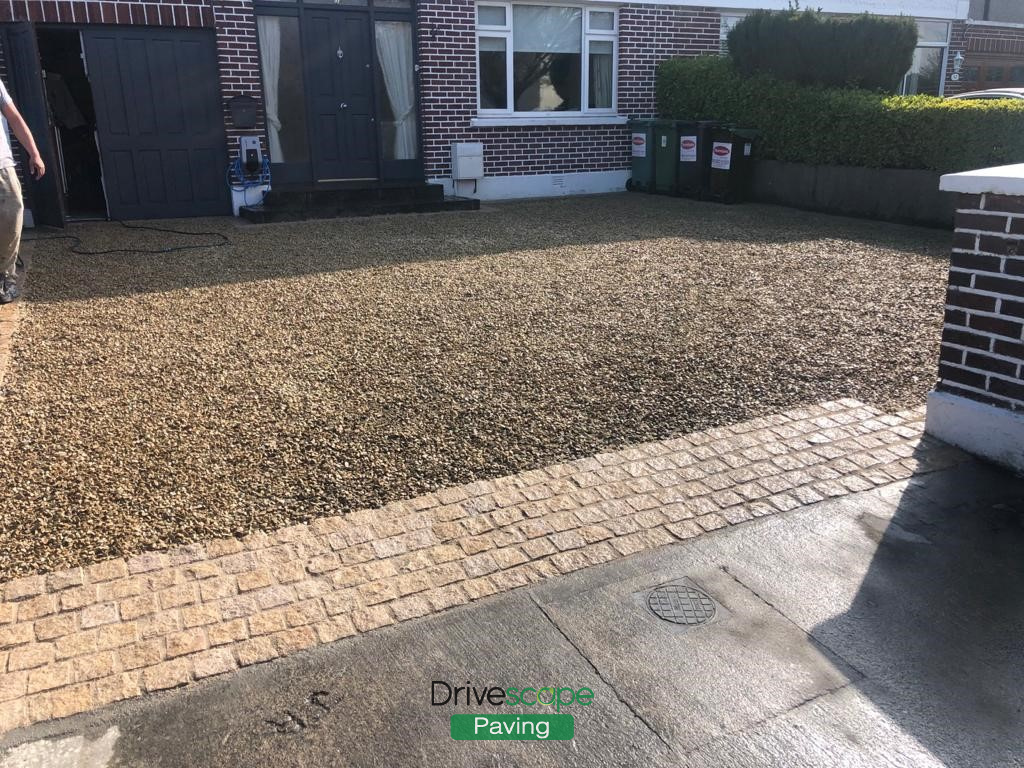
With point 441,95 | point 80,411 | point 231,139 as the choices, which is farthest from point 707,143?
point 80,411

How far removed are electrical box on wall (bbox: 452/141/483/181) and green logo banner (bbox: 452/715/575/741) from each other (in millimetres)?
11293

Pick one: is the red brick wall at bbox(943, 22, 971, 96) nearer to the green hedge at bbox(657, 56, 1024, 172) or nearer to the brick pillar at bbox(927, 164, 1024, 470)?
the green hedge at bbox(657, 56, 1024, 172)

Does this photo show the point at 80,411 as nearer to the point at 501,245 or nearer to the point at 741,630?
the point at 741,630

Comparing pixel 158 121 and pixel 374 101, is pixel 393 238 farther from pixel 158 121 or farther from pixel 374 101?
pixel 158 121

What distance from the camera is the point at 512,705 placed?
94.7 inches

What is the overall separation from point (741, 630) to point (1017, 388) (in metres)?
2.03

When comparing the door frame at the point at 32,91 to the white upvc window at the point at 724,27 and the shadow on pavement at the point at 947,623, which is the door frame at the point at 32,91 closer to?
the shadow on pavement at the point at 947,623

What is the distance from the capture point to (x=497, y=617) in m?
2.79

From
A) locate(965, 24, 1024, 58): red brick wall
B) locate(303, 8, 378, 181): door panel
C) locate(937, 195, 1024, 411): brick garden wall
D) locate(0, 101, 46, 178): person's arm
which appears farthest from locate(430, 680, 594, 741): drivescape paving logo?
locate(965, 24, 1024, 58): red brick wall

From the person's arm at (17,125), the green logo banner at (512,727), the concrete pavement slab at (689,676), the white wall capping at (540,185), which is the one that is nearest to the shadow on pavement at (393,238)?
the white wall capping at (540,185)

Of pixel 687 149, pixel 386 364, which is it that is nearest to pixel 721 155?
pixel 687 149

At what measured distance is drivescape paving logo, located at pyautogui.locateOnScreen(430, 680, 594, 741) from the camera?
7.55 feet

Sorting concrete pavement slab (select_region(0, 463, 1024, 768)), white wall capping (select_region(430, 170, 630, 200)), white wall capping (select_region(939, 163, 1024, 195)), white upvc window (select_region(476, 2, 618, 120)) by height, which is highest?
white upvc window (select_region(476, 2, 618, 120))

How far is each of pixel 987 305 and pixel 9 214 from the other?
6231 millimetres
